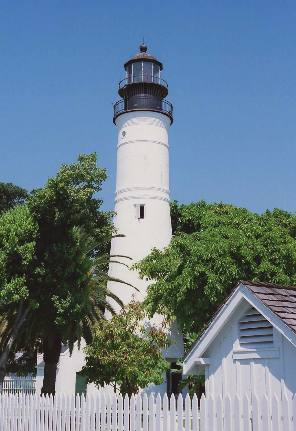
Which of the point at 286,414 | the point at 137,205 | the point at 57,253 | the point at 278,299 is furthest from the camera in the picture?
the point at 137,205

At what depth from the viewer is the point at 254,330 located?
10758mm

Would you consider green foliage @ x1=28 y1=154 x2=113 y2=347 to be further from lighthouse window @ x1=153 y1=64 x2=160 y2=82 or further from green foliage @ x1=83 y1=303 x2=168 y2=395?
lighthouse window @ x1=153 y1=64 x2=160 y2=82

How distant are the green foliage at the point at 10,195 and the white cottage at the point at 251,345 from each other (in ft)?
96.0

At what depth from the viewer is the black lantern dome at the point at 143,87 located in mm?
34156

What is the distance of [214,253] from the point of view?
25.0m

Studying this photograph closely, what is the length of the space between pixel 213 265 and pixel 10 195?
19324 mm

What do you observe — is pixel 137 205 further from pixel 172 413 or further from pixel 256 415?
pixel 256 415

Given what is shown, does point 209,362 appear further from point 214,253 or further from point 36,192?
point 214,253

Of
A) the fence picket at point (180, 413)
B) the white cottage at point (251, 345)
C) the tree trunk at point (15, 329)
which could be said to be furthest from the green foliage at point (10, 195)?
the fence picket at point (180, 413)

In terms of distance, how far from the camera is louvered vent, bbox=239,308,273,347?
10.5m

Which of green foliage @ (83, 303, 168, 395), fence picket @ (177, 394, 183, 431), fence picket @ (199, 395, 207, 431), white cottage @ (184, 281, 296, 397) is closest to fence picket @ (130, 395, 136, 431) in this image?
fence picket @ (177, 394, 183, 431)

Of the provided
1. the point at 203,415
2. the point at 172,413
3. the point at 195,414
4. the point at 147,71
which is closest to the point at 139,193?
the point at 147,71

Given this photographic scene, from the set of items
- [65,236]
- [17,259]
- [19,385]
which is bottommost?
[19,385]

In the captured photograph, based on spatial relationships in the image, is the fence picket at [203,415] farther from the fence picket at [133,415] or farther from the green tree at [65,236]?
the green tree at [65,236]
